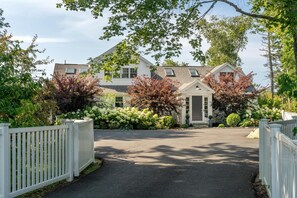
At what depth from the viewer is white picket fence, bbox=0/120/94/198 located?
5732 millimetres

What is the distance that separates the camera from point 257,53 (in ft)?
153

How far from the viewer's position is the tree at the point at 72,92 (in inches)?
929

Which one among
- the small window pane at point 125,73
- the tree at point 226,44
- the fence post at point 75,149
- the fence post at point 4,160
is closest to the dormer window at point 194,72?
the small window pane at point 125,73

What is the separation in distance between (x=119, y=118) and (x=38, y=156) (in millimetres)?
15998

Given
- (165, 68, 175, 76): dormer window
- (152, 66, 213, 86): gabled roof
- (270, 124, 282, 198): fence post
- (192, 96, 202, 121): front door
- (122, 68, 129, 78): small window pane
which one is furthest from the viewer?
(165, 68, 175, 76): dormer window

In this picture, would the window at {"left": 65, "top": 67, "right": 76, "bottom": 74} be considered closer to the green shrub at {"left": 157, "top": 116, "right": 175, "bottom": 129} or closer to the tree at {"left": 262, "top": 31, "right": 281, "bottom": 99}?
the green shrub at {"left": 157, "top": 116, "right": 175, "bottom": 129}

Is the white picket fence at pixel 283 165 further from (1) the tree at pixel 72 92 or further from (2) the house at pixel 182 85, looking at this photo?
(2) the house at pixel 182 85

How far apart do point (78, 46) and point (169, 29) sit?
6.37m

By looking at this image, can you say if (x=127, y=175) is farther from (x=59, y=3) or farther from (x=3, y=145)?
(x=59, y=3)

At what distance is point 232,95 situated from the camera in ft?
88.6

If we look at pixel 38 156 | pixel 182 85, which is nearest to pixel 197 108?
pixel 182 85

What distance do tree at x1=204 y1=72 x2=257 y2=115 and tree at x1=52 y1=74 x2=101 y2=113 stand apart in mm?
9711

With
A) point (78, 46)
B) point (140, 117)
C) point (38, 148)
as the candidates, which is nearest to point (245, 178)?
point (38, 148)

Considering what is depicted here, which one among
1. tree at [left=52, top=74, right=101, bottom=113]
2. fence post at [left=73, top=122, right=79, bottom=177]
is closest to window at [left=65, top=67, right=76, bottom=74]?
tree at [left=52, top=74, right=101, bottom=113]
